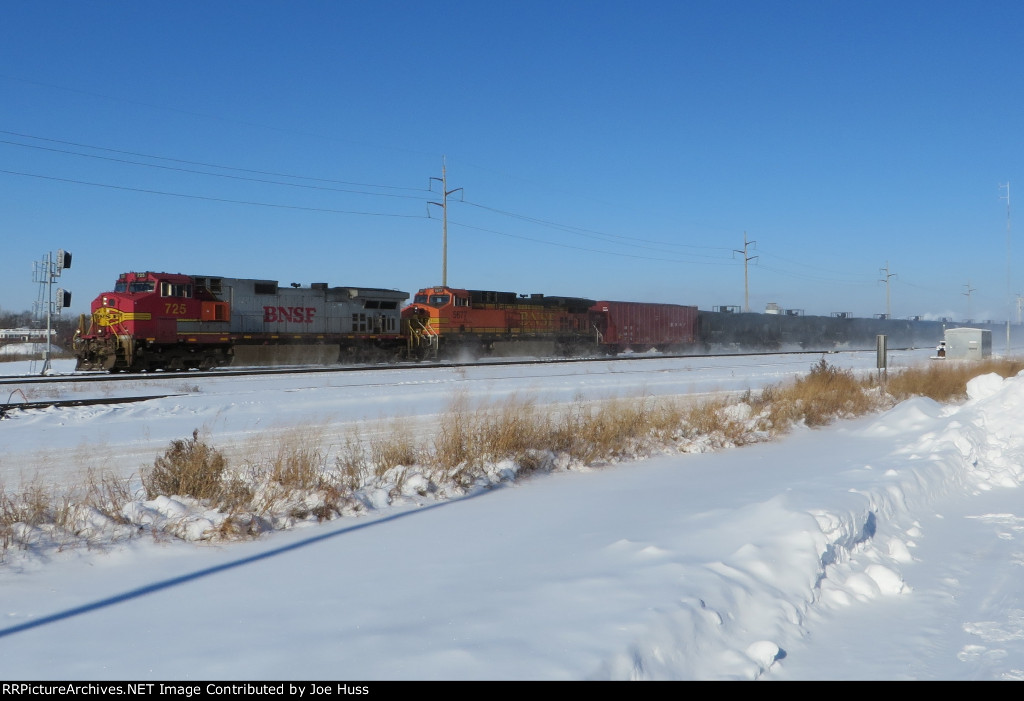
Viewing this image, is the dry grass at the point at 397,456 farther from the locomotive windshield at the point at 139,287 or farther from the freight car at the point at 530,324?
the freight car at the point at 530,324

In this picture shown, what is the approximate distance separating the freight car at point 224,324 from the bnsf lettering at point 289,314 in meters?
0.03

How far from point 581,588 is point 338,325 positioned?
23.9 m

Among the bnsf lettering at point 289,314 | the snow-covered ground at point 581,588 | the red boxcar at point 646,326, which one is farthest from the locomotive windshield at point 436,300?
the snow-covered ground at point 581,588

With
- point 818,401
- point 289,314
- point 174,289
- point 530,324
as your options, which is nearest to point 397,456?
point 818,401

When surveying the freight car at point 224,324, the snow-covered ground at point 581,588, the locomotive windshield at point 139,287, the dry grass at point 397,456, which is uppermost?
the locomotive windshield at point 139,287

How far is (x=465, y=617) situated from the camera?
396 cm

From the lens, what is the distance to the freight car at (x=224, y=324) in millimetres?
22000

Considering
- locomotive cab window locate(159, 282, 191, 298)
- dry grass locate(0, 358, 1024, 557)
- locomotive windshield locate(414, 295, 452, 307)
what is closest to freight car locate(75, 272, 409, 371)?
locomotive cab window locate(159, 282, 191, 298)

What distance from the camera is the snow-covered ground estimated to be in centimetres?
352

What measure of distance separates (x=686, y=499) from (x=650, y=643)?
12.7ft

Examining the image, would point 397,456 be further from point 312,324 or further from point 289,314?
point 312,324

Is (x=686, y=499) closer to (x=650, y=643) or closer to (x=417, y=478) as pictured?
(x=417, y=478)

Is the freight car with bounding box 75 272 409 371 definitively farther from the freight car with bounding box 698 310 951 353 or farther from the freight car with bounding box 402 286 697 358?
the freight car with bounding box 698 310 951 353

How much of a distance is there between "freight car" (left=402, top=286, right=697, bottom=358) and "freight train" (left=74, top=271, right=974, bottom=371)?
0.05 metres
